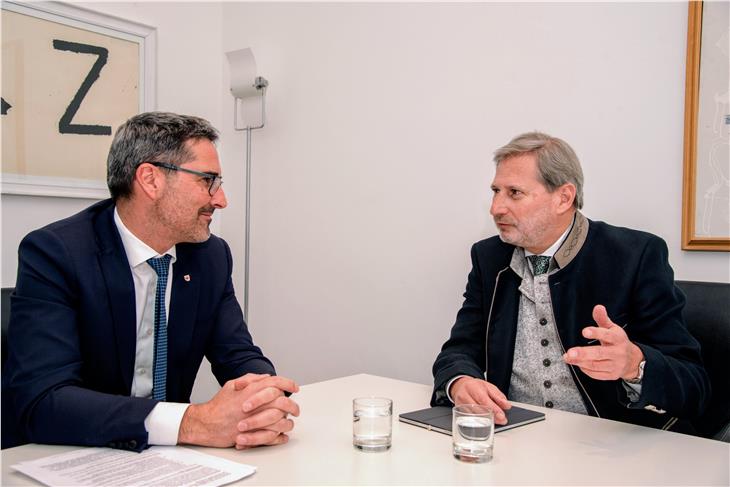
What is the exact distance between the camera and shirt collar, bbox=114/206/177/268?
1760 mm

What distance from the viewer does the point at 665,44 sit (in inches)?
86.4

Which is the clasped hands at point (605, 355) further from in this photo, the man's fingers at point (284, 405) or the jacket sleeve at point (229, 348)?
the jacket sleeve at point (229, 348)

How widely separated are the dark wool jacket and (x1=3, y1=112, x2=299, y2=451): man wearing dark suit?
629 mm

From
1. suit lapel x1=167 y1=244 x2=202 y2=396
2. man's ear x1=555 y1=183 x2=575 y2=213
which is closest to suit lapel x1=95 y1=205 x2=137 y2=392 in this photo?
suit lapel x1=167 y1=244 x2=202 y2=396

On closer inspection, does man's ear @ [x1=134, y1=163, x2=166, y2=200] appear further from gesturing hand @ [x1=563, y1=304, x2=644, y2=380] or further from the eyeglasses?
gesturing hand @ [x1=563, y1=304, x2=644, y2=380]

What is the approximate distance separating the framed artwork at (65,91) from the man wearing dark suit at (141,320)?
4.38 feet

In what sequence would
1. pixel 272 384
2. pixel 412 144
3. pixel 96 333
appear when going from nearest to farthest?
pixel 272 384 < pixel 96 333 < pixel 412 144

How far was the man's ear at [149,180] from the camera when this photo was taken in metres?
1.83

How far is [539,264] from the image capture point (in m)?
2.05

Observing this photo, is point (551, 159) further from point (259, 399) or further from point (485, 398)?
point (259, 399)

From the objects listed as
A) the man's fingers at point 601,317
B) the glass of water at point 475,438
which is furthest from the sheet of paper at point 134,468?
the man's fingers at point 601,317

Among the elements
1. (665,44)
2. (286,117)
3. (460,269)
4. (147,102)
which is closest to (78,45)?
(147,102)

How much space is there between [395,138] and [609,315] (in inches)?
56.4

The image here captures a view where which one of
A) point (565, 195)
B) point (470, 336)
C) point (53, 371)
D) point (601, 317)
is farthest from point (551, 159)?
point (53, 371)
